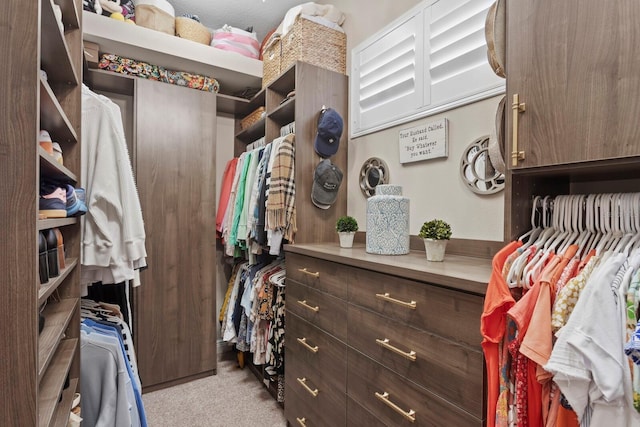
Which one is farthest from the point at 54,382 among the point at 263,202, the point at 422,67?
the point at 422,67

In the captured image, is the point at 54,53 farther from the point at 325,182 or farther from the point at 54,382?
the point at 325,182

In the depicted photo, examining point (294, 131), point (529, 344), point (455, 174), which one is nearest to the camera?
point (529, 344)

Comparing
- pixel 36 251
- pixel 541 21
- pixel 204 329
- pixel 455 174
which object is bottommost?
pixel 204 329

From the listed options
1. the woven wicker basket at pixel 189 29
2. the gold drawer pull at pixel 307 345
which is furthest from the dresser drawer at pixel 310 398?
the woven wicker basket at pixel 189 29

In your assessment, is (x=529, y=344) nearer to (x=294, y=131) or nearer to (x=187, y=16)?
(x=294, y=131)

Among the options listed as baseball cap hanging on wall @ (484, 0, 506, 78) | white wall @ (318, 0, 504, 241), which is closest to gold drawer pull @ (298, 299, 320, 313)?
white wall @ (318, 0, 504, 241)

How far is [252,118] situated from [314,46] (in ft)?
2.95

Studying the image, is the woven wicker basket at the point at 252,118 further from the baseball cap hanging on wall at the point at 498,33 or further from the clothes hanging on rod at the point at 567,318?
the clothes hanging on rod at the point at 567,318

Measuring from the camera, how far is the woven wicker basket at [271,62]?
2303 mm

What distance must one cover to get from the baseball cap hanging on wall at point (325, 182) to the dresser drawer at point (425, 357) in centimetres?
80

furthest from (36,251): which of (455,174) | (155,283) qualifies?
(155,283)

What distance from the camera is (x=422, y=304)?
1.07 m

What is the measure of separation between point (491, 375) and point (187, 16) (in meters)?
2.80

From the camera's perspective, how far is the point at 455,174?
1.54 metres
